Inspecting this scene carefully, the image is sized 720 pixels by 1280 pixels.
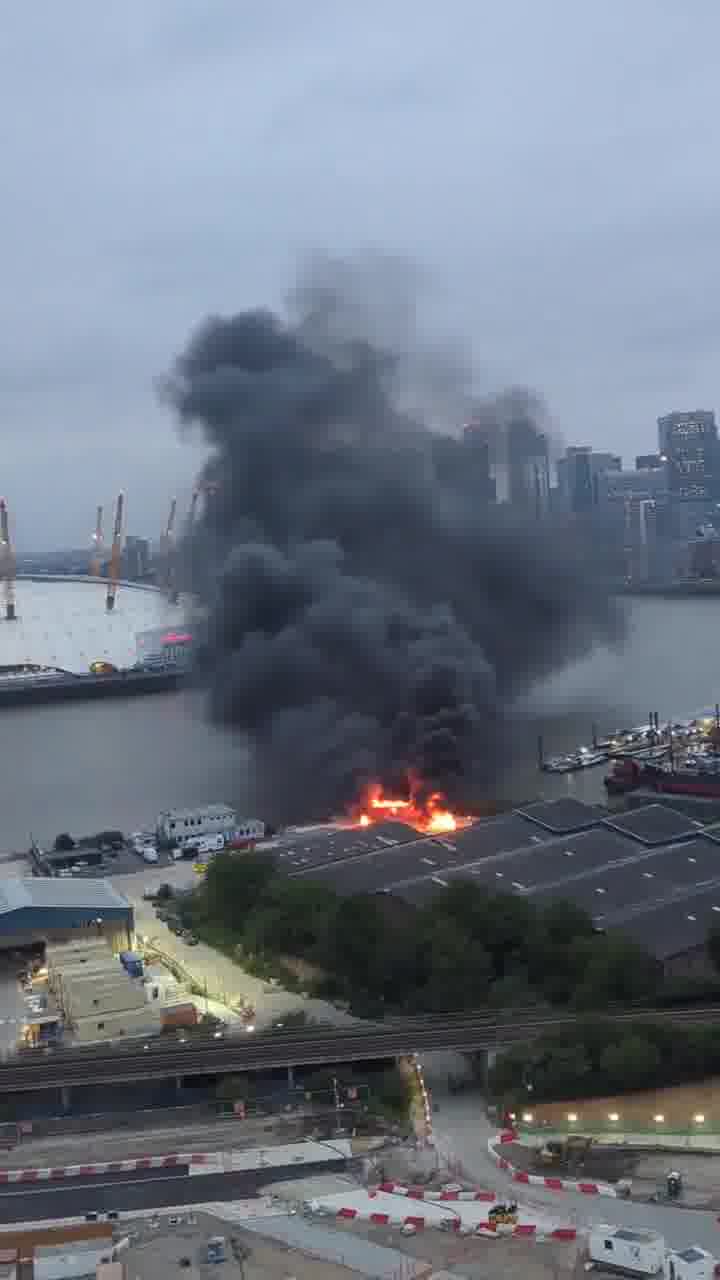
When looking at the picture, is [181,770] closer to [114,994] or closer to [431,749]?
[431,749]

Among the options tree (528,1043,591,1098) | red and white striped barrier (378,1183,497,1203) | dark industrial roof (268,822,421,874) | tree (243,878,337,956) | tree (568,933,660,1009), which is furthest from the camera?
dark industrial roof (268,822,421,874)

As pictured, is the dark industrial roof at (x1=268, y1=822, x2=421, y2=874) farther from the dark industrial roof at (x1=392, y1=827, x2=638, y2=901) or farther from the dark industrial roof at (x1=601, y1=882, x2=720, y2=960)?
the dark industrial roof at (x1=601, y1=882, x2=720, y2=960)

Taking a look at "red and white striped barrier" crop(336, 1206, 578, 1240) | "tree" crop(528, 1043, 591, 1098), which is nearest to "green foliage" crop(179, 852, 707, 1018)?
"tree" crop(528, 1043, 591, 1098)

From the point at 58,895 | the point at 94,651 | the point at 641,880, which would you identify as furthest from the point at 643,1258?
the point at 94,651

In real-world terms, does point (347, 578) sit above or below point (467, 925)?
above

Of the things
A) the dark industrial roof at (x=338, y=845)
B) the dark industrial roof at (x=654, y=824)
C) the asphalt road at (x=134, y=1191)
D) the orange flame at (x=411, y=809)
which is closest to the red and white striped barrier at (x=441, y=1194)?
the asphalt road at (x=134, y=1191)

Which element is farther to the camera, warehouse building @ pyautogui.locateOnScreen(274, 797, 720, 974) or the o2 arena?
the o2 arena

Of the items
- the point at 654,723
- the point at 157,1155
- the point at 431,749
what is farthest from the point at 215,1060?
the point at 654,723
